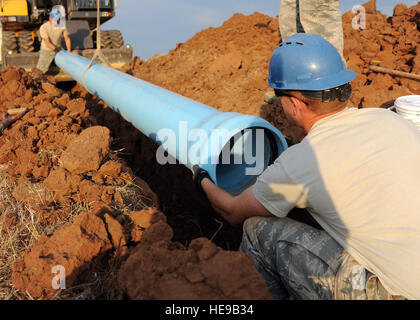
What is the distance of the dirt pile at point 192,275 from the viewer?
135 cm

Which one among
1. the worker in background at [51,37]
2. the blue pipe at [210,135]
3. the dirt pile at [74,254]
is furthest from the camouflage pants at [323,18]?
the worker in background at [51,37]

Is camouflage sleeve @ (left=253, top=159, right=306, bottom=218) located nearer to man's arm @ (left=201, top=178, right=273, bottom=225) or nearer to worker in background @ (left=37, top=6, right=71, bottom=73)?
man's arm @ (left=201, top=178, right=273, bottom=225)

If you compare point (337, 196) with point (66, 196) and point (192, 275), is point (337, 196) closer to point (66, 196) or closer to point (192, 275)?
point (192, 275)

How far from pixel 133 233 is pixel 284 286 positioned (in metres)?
0.98

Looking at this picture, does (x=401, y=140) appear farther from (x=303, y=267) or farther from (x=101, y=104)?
(x=101, y=104)

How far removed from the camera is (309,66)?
6.64 ft

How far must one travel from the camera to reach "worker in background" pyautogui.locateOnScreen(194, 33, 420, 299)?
1580mm

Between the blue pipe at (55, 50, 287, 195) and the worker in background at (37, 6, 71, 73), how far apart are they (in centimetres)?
490

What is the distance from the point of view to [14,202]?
249 centimetres

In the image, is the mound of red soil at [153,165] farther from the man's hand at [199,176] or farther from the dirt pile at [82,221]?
the man's hand at [199,176]

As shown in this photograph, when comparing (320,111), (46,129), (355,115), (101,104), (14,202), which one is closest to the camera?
(355,115)

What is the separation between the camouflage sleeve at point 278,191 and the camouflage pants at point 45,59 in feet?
23.9

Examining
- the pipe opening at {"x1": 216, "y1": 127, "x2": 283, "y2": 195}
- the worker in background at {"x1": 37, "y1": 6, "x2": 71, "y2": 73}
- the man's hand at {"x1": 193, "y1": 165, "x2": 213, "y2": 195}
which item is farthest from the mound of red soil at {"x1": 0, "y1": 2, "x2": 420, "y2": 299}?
the worker in background at {"x1": 37, "y1": 6, "x2": 71, "y2": 73}
